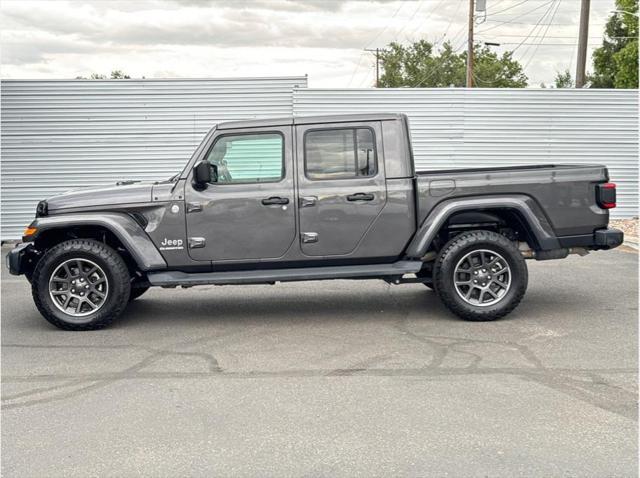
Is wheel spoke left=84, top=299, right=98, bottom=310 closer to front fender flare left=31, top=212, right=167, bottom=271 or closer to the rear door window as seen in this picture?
front fender flare left=31, top=212, right=167, bottom=271

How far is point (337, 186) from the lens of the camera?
717 cm

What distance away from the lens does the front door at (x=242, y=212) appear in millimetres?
7105

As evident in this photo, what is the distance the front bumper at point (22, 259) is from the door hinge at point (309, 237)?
8.80ft

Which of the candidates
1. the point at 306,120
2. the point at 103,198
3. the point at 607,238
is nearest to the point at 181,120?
the point at 103,198

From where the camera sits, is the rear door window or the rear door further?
the rear door window

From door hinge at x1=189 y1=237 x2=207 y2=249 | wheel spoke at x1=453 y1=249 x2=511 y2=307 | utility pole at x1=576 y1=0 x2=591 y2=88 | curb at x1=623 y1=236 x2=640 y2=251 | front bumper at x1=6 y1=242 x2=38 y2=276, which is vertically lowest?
curb at x1=623 y1=236 x2=640 y2=251

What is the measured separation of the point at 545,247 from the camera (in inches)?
283

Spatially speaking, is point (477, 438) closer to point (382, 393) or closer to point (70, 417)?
point (382, 393)

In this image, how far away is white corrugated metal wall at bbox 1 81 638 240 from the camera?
15508 mm

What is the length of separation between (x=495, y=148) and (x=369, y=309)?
9477mm

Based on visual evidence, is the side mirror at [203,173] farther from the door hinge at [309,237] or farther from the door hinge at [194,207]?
the door hinge at [309,237]

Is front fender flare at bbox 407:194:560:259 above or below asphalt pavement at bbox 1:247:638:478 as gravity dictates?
above

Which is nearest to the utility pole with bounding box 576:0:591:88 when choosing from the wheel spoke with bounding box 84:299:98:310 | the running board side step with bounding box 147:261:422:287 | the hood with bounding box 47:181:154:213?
the running board side step with bounding box 147:261:422:287

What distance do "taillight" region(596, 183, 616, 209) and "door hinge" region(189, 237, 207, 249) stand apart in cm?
380
